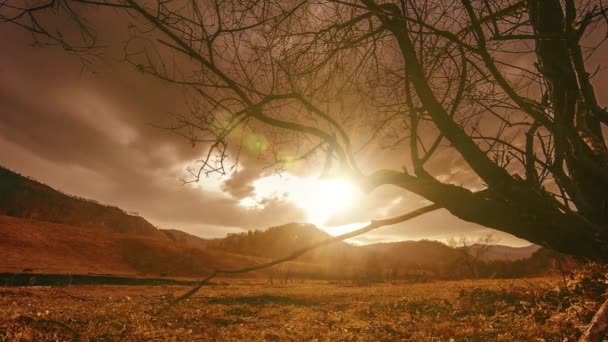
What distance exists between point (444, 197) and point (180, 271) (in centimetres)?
5838

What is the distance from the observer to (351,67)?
381cm

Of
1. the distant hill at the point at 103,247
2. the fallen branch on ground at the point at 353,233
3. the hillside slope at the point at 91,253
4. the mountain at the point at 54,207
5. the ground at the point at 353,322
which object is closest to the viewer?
the fallen branch on ground at the point at 353,233

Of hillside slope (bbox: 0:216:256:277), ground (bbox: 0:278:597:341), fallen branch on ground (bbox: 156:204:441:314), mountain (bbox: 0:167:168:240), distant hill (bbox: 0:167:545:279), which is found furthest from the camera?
mountain (bbox: 0:167:168:240)

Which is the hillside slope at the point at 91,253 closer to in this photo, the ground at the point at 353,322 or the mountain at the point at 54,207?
the ground at the point at 353,322

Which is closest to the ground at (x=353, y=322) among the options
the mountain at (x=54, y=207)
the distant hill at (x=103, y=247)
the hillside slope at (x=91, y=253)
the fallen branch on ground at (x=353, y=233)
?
the fallen branch on ground at (x=353, y=233)

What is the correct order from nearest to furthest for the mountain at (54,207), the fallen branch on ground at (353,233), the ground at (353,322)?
the fallen branch on ground at (353,233) → the ground at (353,322) → the mountain at (54,207)

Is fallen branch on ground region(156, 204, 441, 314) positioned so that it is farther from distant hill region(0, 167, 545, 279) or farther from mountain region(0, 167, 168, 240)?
mountain region(0, 167, 168, 240)

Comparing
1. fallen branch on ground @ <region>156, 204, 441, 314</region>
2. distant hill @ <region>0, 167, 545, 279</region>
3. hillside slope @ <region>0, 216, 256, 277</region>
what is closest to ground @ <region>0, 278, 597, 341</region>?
fallen branch on ground @ <region>156, 204, 441, 314</region>

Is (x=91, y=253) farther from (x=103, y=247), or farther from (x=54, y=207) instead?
(x=54, y=207)

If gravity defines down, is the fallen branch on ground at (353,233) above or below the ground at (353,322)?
above

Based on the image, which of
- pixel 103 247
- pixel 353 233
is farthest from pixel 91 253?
pixel 353 233

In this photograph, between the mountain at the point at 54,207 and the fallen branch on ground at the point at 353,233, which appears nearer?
the fallen branch on ground at the point at 353,233

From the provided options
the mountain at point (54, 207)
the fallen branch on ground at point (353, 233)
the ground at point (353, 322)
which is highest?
the mountain at point (54, 207)

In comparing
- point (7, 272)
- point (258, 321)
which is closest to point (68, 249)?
point (7, 272)
